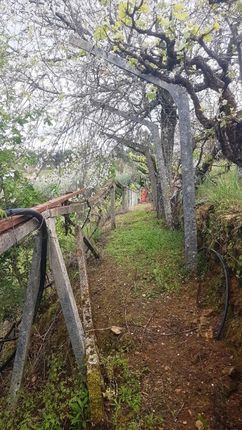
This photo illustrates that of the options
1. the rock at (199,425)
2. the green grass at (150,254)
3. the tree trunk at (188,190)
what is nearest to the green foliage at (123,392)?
the rock at (199,425)

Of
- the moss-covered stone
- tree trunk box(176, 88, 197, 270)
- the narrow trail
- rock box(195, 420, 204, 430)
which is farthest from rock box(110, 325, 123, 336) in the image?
tree trunk box(176, 88, 197, 270)

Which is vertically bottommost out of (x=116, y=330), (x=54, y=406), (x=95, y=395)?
(x=54, y=406)

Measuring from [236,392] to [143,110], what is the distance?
523cm

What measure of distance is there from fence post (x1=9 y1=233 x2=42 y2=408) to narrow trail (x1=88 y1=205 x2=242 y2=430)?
761 mm

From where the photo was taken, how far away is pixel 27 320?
2834 mm

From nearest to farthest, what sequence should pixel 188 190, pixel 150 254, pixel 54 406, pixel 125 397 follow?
pixel 125 397 → pixel 54 406 → pixel 188 190 → pixel 150 254

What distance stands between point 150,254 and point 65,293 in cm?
289

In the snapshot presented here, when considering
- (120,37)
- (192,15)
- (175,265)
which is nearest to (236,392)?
(175,265)

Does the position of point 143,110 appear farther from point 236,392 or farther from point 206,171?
point 236,392

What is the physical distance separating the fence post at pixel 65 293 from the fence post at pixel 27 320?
13 centimetres

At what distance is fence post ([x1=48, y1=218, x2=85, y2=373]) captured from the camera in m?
2.79

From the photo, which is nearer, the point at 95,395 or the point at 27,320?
the point at 95,395

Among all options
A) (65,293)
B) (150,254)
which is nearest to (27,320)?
(65,293)

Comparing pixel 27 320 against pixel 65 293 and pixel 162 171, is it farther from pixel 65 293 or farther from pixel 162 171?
pixel 162 171
